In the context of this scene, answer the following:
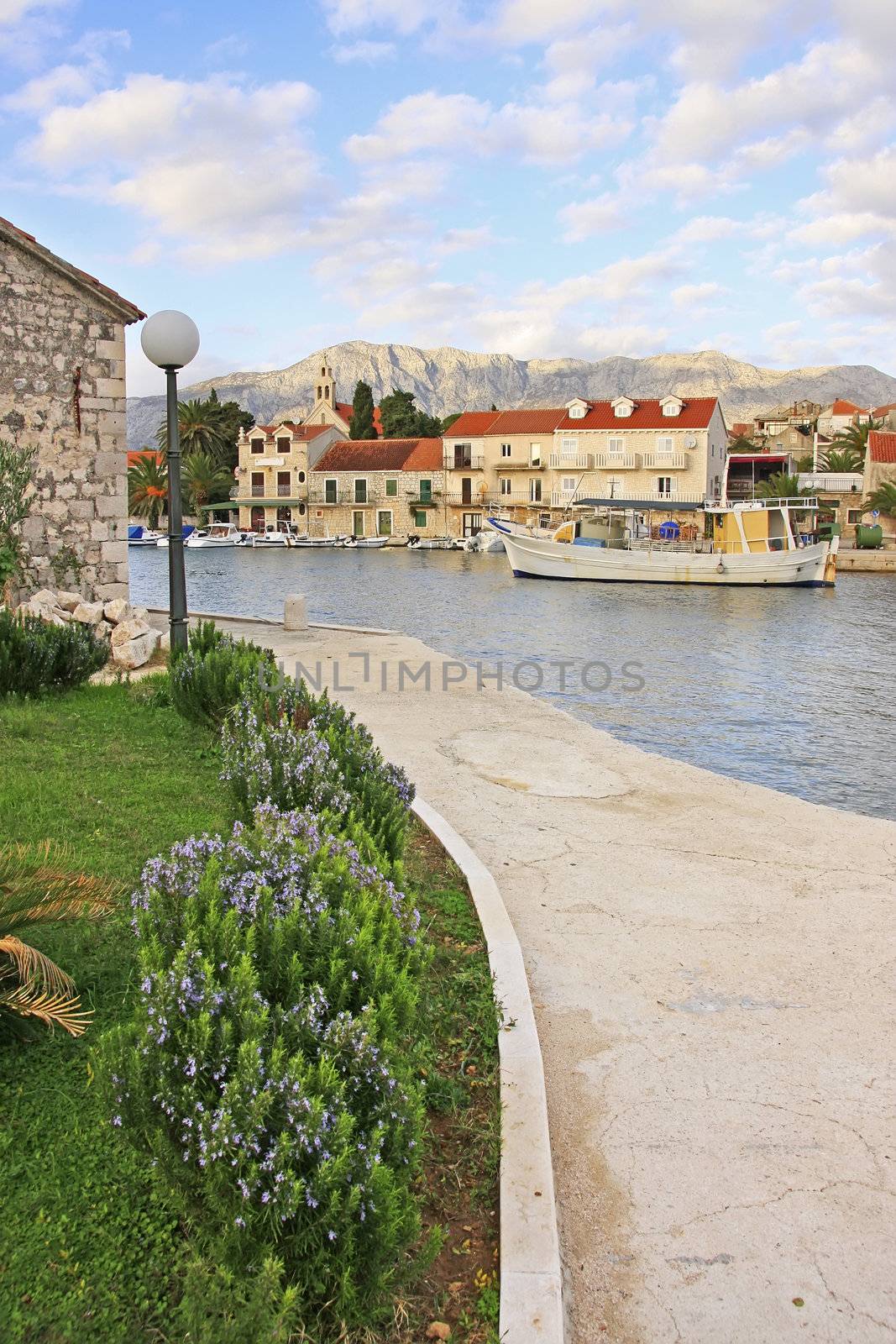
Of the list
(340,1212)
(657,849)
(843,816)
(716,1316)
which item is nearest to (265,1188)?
(340,1212)

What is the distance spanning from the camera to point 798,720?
44.5 feet

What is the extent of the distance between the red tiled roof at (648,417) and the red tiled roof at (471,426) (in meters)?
6.13

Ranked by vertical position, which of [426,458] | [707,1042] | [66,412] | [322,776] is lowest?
[707,1042]

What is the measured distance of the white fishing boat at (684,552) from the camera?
42031 millimetres

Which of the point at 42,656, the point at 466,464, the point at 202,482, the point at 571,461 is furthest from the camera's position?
the point at 202,482

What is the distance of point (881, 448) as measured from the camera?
6141 cm

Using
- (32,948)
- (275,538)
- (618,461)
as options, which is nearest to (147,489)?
(275,538)

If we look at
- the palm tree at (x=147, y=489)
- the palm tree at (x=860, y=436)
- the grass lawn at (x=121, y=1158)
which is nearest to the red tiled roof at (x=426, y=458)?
the palm tree at (x=147, y=489)

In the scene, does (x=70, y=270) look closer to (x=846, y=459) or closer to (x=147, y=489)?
(x=147, y=489)

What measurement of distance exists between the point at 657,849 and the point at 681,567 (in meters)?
38.1

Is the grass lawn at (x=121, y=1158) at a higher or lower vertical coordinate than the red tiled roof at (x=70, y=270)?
lower

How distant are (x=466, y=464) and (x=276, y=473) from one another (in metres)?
16.3

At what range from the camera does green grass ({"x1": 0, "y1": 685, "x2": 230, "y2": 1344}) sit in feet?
8.07

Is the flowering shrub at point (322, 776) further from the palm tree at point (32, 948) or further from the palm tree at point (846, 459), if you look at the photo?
the palm tree at point (846, 459)
